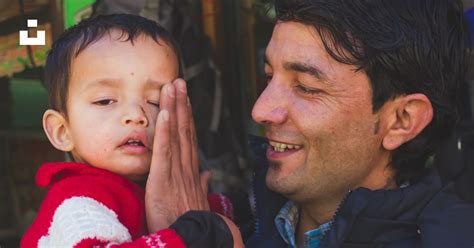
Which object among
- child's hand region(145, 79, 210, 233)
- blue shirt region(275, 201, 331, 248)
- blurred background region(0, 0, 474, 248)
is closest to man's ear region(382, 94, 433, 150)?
blue shirt region(275, 201, 331, 248)

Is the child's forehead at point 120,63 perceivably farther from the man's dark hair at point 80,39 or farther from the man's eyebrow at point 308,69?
the man's eyebrow at point 308,69

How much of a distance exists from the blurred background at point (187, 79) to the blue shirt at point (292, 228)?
1114 millimetres

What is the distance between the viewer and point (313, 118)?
7.84ft

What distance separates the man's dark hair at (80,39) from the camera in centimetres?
231

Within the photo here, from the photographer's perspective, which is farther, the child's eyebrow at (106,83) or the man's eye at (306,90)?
the man's eye at (306,90)

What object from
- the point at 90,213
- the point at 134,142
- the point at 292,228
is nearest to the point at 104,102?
the point at 134,142

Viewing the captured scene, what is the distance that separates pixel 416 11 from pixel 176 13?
2.36 metres

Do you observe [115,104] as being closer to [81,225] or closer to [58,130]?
[58,130]

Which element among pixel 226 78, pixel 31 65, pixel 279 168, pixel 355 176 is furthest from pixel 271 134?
pixel 226 78

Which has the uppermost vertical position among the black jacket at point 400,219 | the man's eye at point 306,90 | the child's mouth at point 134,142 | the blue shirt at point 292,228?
the man's eye at point 306,90

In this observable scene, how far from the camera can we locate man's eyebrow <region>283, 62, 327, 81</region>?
2.37 meters

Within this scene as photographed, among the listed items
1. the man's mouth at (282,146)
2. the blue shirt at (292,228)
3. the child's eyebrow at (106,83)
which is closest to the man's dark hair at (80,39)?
the child's eyebrow at (106,83)

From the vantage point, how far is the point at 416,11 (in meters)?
2.38

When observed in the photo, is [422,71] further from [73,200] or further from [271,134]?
[73,200]
